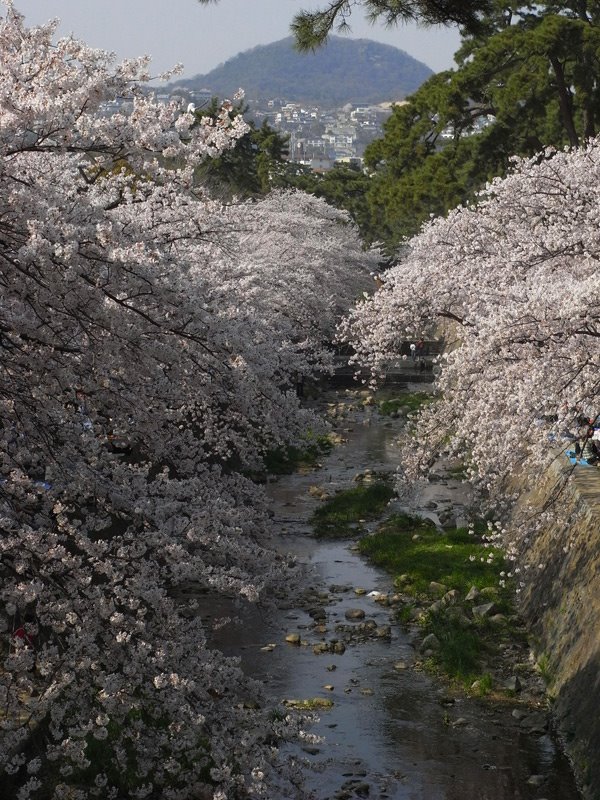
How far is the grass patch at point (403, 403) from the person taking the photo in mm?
32719

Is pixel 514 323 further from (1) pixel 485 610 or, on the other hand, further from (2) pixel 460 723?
(1) pixel 485 610

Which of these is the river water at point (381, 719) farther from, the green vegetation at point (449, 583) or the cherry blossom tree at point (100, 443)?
the cherry blossom tree at point (100, 443)

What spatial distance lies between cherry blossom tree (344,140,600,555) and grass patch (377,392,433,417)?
40.7ft

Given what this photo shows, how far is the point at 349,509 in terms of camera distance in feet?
66.7

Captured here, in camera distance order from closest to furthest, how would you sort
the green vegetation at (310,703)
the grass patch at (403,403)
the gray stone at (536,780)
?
the gray stone at (536,780) < the green vegetation at (310,703) < the grass patch at (403,403)

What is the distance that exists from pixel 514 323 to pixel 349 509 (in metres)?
11.1

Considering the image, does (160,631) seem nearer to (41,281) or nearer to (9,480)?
(9,480)

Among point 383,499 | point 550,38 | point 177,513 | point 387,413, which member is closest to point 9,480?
point 177,513

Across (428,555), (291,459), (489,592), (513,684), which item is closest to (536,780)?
(513,684)

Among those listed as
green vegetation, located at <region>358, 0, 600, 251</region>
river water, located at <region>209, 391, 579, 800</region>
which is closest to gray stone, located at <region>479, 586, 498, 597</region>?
river water, located at <region>209, 391, 579, 800</region>

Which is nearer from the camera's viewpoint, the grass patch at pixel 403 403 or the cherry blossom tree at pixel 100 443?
the cherry blossom tree at pixel 100 443

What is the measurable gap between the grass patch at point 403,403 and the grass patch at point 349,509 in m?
10.5

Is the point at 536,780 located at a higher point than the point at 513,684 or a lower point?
higher

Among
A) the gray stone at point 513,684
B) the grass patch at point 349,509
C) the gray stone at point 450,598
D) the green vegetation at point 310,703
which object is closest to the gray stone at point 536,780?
the gray stone at point 513,684
